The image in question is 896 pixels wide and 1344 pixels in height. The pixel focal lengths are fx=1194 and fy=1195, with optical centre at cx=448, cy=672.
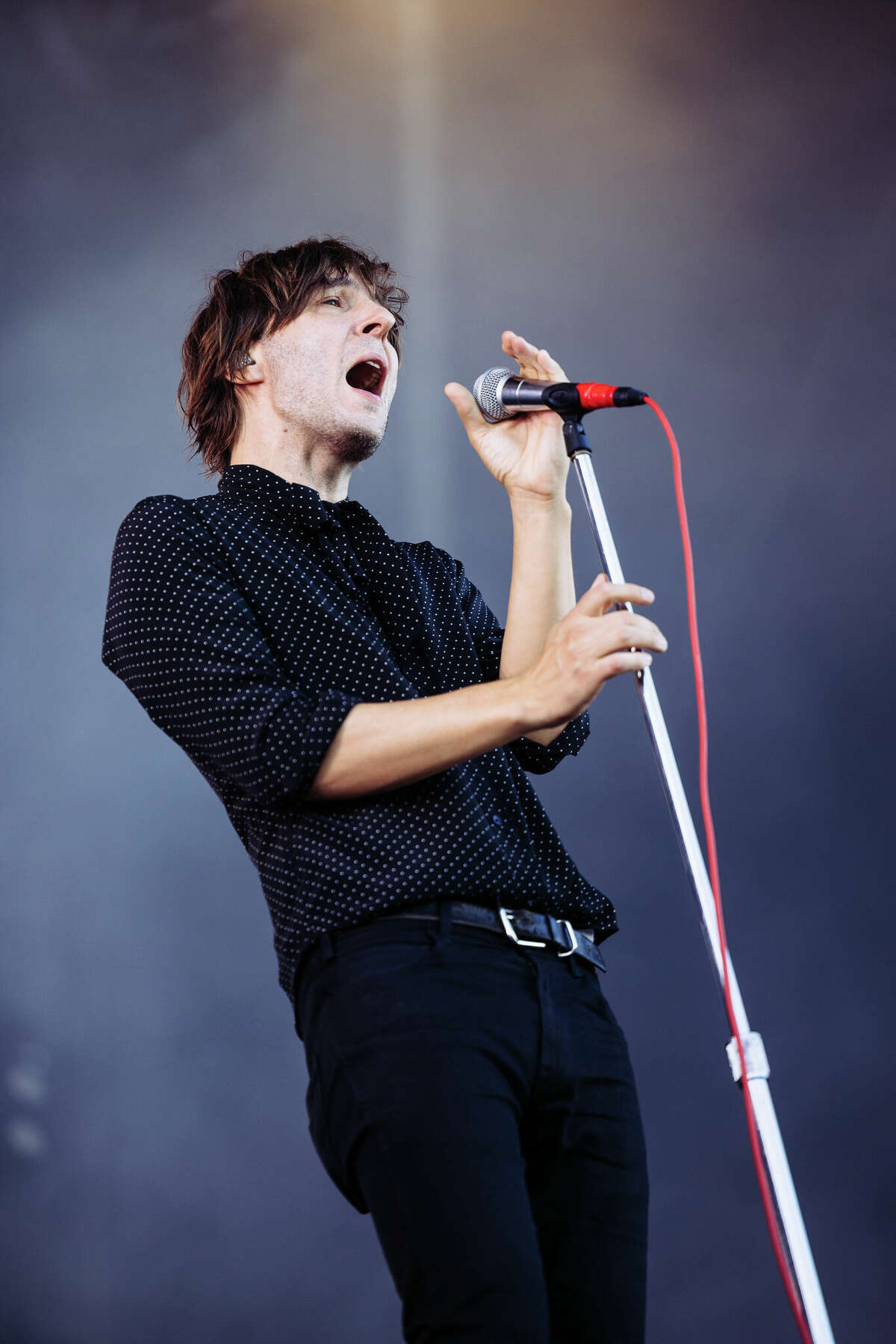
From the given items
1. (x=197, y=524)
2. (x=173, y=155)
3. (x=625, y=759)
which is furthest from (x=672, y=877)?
(x=173, y=155)

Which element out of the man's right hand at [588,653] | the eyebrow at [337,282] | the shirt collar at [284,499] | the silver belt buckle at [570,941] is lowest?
the silver belt buckle at [570,941]

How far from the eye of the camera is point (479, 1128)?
1.03 m

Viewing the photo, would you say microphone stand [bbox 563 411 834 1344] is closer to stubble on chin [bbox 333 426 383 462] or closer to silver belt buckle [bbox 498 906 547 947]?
silver belt buckle [bbox 498 906 547 947]

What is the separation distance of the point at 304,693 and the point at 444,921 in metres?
0.29

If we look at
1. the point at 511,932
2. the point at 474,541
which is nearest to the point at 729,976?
the point at 511,932

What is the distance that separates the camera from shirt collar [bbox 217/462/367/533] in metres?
1.43

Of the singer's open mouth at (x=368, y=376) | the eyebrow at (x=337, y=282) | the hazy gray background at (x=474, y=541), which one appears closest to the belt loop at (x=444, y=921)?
the singer's open mouth at (x=368, y=376)

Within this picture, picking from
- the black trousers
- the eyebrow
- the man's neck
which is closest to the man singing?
the black trousers

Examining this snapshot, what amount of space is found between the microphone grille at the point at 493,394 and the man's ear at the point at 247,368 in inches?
14.4

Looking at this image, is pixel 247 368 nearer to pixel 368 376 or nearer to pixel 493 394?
pixel 368 376

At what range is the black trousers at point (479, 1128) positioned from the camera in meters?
0.99

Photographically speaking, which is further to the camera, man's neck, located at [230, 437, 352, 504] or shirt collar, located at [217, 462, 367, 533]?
man's neck, located at [230, 437, 352, 504]

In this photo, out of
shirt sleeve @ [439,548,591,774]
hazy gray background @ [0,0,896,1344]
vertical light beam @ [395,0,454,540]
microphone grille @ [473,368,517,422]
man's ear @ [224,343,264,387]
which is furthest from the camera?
vertical light beam @ [395,0,454,540]

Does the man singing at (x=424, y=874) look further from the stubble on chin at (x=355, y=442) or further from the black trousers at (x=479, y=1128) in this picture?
the stubble on chin at (x=355, y=442)
